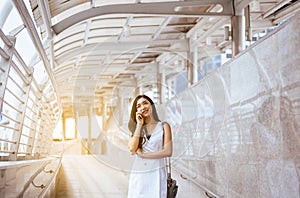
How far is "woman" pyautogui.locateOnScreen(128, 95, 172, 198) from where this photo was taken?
114 inches

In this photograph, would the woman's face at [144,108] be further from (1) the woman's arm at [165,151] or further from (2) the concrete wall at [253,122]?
(2) the concrete wall at [253,122]

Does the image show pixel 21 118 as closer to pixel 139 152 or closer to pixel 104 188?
pixel 139 152

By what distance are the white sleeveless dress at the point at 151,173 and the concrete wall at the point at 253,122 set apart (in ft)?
2.28

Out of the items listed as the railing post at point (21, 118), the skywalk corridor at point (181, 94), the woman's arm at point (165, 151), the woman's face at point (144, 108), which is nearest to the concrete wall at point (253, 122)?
the skywalk corridor at point (181, 94)

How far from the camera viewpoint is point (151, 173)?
296cm

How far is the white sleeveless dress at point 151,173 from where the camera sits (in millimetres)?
2904

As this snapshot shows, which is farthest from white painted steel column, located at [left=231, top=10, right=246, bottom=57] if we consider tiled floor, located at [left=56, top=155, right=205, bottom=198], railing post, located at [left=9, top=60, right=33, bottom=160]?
railing post, located at [left=9, top=60, right=33, bottom=160]

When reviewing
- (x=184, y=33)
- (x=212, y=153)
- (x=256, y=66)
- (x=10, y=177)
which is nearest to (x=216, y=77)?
(x=212, y=153)

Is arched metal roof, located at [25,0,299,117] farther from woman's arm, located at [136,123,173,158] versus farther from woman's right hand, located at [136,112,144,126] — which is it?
woman's arm, located at [136,123,173,158]

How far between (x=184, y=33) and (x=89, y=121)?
477 cm

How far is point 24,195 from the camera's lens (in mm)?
2990

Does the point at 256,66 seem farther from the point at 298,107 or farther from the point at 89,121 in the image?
the point at 89,121

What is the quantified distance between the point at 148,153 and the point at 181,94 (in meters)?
3.52

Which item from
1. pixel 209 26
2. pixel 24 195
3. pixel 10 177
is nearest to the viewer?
pixel 10 177
